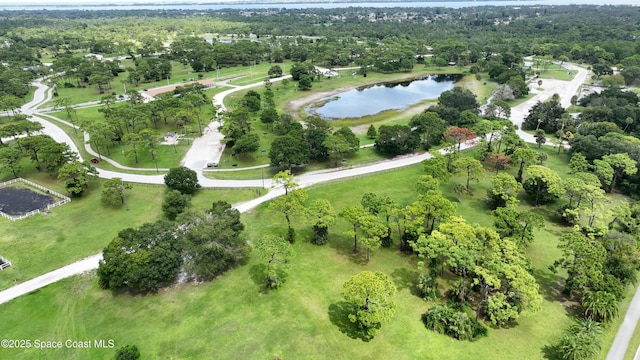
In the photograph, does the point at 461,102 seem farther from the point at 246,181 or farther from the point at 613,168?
the point at 246,181

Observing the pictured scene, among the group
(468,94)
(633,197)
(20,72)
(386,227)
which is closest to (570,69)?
(468,94)

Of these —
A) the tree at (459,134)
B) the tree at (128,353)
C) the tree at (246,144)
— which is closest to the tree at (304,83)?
the tree at (246,144)

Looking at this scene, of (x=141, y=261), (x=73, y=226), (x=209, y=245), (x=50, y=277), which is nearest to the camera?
(x=141, y=261)

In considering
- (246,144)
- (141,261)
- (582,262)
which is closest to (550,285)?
(582,262)

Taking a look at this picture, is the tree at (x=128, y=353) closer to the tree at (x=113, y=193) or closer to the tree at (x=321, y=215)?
the tree at (x=321, y=215)

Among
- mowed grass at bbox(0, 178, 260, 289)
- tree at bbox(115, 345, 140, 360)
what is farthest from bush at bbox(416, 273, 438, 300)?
mowed grass at bbox(0, 178, 260, 289)

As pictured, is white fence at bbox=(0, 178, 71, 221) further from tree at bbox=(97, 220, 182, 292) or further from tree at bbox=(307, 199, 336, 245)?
tree at bbox=(307, 199, 336, 245)
